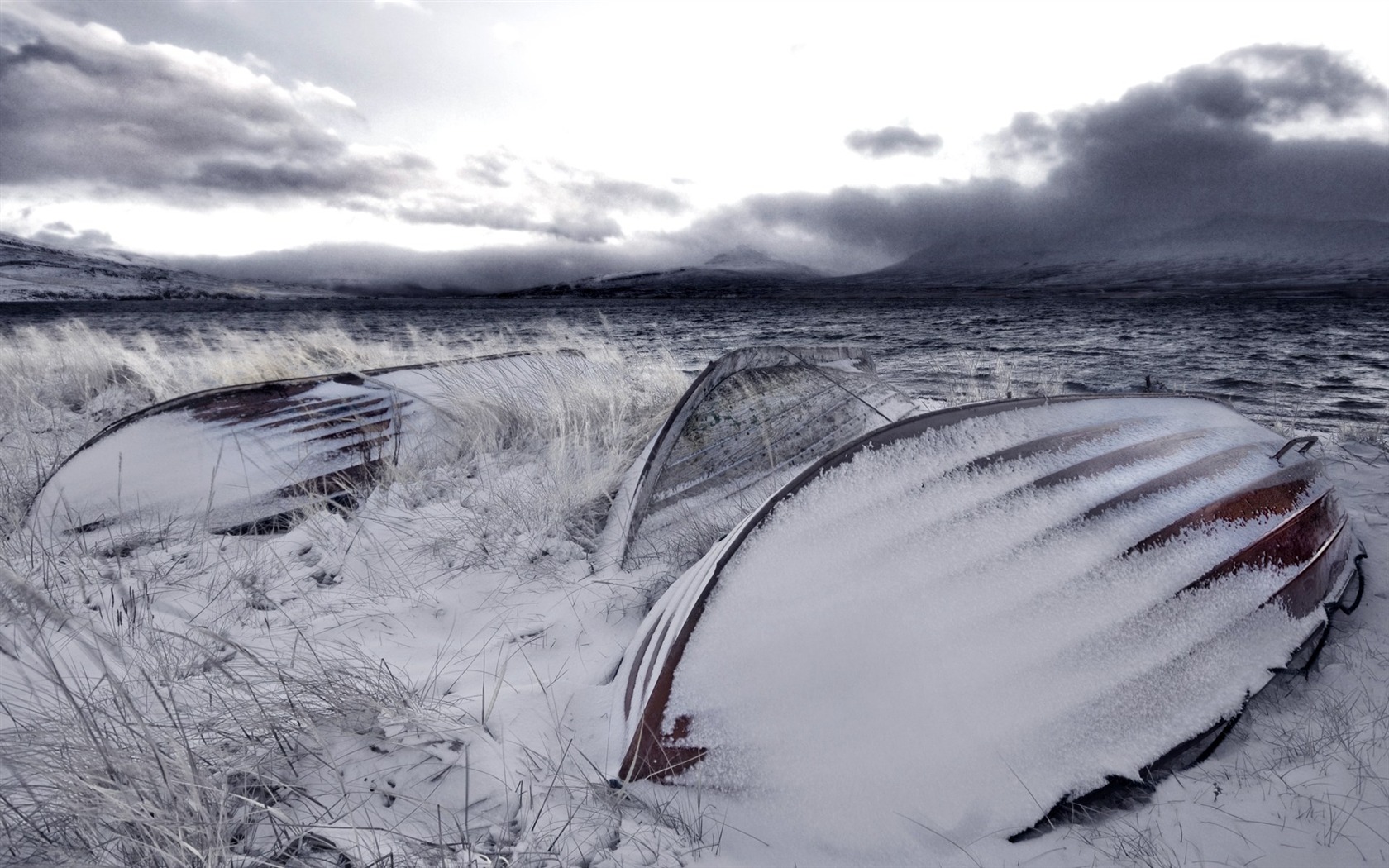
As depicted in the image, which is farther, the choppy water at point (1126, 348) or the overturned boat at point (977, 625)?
the choppy water at point (1126, 348)

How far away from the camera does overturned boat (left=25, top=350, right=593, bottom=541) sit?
12.1ft

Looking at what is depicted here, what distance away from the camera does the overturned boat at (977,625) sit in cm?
163

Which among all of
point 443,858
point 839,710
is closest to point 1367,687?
point 839,710

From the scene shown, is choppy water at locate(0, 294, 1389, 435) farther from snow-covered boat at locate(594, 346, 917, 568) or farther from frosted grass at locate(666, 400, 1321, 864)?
snow-covered boat at locate(594, 346, 917, 568)

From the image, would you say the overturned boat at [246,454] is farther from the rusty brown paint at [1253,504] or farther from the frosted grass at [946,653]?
the rusty brown paint at [1253,504]

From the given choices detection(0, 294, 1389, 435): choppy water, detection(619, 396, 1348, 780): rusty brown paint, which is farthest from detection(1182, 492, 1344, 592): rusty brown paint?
detection(0, 294, 1389, 435): choppy water

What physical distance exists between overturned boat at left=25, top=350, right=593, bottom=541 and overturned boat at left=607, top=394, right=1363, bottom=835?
2.92 meters

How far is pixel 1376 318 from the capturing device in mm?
24203

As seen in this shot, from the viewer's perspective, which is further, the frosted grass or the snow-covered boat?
the snow-covered boat

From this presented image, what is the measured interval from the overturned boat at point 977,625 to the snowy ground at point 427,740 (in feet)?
0.27

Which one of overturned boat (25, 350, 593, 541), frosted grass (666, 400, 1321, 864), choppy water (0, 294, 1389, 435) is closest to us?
frosted grass (666, 400, 1321, 864)

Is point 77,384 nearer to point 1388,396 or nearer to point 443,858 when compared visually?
point 443,858

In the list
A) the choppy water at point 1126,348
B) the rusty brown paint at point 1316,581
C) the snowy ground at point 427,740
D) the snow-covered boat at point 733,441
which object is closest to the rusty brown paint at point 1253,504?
the rusty brown paint at point 1316,581

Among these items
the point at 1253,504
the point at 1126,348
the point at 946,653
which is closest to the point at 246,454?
the point at 946,653
